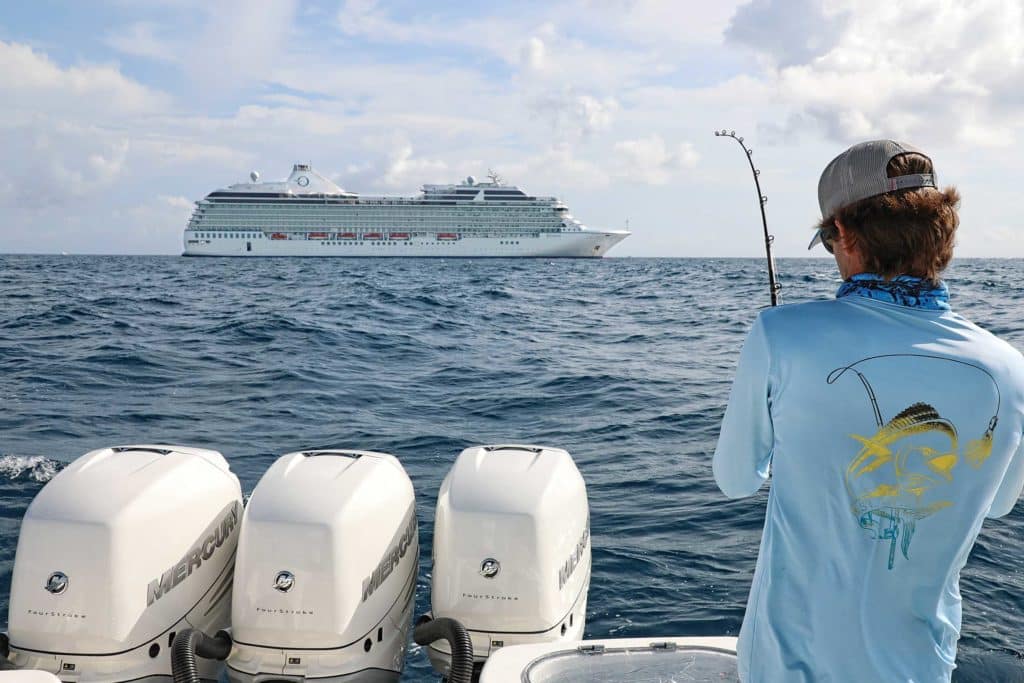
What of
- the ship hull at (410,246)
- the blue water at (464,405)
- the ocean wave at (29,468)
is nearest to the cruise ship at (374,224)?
the ship hull at (410,246)

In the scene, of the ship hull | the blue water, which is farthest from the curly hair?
the ship hull

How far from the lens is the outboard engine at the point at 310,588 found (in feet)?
7.47

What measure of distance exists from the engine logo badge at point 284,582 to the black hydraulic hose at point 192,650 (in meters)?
0.22

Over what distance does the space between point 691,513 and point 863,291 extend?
415 cm

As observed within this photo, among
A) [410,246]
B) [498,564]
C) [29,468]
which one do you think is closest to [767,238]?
[498,564]

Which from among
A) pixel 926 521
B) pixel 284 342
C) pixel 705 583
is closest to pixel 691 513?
pixel 705 583

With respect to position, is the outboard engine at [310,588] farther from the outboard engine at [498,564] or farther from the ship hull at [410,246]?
the ship hull at [410,246]

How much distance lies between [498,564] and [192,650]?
826 millimetres

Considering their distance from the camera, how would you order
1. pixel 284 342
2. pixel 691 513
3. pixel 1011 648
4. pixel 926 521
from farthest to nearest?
1. pixel 284 342
2. pixel 691 513
3. pixel 1011 648
4. pixel 926 521

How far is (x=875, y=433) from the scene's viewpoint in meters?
1.18

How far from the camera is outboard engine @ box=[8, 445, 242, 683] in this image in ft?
7.27

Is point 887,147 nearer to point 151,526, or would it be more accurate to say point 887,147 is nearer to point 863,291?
point 863,291

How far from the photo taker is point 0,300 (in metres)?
19.0

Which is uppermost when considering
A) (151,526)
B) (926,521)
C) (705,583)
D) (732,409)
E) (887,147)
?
(887,147)
